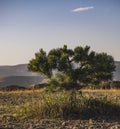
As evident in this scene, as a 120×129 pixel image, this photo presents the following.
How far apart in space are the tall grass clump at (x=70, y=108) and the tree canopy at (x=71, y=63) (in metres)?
2.72

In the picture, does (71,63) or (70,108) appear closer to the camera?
(70,108)

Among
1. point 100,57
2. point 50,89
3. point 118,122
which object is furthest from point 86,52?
point 118,122

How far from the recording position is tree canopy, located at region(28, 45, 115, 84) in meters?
17.0

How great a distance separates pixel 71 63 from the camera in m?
17.2

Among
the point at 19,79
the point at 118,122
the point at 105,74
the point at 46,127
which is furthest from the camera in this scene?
the point at 19,79

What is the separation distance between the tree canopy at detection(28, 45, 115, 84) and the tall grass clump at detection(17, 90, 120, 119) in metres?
2.72

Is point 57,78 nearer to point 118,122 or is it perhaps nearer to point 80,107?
point 80,107

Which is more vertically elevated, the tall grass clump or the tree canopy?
the tree canopy

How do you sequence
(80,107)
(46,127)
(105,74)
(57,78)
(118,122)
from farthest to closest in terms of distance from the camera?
(105,74) → (57,78) → (80,107) → (118,122) → (46,127)

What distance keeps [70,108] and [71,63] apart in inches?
152

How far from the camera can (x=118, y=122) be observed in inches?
500

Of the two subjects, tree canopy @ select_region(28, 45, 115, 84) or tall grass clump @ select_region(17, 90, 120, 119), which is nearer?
tall grass clump @ select_region(17, 90, 120, 119)

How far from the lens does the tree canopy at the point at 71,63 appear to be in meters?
17.0

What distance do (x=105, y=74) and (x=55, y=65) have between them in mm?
2320
